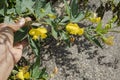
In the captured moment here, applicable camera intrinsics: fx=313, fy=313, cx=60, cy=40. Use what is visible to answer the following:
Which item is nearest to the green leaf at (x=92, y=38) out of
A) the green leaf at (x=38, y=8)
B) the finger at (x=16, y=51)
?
the green leaf at (x=38, y=8)

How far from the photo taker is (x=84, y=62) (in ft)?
6.47

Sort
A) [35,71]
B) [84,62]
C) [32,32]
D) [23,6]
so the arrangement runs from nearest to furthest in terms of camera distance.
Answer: [32,32], [23,6], [35,71], [84,62]

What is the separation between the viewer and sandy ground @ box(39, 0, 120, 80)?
195 centimetres

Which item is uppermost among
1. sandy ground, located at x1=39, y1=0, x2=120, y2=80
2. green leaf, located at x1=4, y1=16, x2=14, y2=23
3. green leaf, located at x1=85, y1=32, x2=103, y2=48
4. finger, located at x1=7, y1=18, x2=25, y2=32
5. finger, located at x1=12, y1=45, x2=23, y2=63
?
green leaf, located at x1=4, y1=16, x2=14, y2=23

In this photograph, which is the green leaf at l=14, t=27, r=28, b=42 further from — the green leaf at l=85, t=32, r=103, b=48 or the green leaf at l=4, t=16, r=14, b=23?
the green leaf at l=85, t=32, r=103, b=48

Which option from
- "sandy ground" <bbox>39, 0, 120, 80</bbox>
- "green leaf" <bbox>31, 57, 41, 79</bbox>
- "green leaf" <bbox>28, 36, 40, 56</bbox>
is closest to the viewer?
"green leaf" <bbox>28, 36, 40, 56</bbox>

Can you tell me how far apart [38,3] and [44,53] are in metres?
0.55

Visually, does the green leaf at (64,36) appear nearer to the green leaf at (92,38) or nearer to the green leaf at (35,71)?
the green leaf at (92,38)

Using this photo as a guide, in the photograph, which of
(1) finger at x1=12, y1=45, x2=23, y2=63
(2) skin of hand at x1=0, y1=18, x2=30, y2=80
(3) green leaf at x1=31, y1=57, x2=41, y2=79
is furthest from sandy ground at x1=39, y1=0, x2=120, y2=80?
(2) skin of hand at x1=0, y1=18, x2=30, y2=80

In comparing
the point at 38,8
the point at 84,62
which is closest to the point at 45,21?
the point at 38,8

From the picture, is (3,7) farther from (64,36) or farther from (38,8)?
(64,36)

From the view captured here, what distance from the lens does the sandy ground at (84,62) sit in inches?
76.6

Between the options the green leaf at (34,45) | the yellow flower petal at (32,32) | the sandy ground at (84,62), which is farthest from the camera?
the sandy ground at (84,62)

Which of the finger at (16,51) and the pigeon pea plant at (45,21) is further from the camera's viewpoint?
the finger at (16,51)
